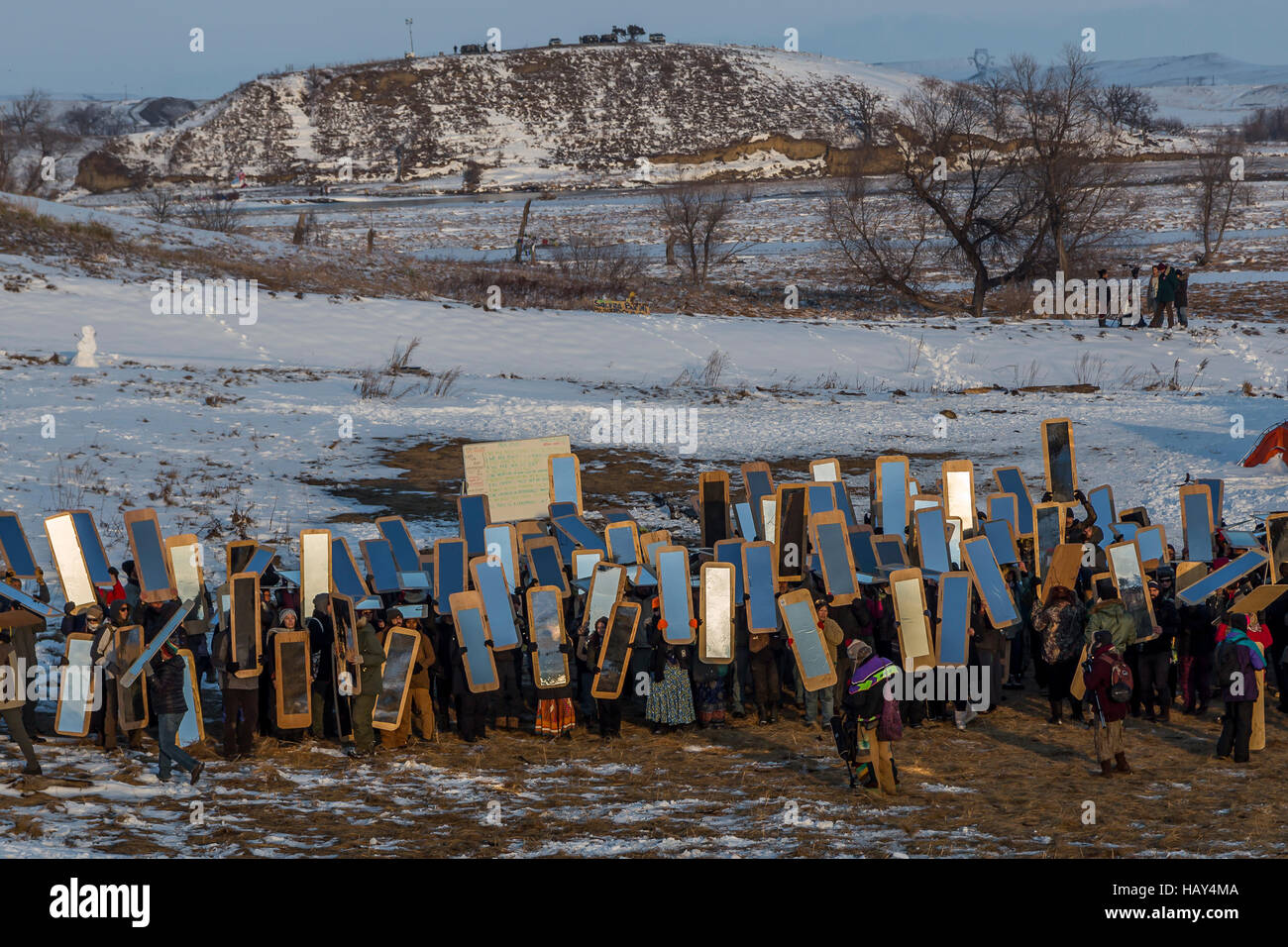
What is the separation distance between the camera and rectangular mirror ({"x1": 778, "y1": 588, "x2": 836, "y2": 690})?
12.1 metres

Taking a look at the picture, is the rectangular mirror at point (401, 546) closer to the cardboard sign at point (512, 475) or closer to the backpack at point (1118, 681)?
the cardboard sign at point (512, 475)

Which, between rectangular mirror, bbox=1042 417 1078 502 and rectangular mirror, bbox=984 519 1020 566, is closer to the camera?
rectangular mirror, bbox=984 519 1020 566

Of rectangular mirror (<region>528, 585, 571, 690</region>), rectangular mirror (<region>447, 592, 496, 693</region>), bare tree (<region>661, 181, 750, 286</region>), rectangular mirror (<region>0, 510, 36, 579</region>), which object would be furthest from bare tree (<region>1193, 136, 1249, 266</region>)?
rectangular mirror (<region>0, 510, 36, 579</region>)

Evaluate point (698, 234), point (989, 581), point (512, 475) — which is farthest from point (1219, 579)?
point (698, 234)

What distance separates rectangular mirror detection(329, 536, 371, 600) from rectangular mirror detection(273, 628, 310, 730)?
1.80m

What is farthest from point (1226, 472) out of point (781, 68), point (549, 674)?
point (781, 68)

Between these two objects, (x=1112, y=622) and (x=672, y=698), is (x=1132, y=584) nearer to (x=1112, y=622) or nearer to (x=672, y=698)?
(x=1112, y=622)

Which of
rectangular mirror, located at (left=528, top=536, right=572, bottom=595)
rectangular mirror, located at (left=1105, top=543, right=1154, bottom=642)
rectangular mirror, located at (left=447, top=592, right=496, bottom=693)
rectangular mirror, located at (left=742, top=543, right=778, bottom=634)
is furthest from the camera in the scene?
rectangular mirror, located at (left=528, top=536, right=572, bottom=595)

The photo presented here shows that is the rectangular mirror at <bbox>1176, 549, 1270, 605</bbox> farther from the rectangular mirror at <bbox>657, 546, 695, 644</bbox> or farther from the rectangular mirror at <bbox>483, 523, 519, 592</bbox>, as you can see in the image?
the rectangular mirror at <bbox>483, 523, 519, 592</bbox>

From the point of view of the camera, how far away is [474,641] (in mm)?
12055

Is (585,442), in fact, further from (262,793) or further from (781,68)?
(781,68)

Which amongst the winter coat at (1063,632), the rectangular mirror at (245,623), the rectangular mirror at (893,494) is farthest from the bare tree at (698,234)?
the rectangular mirror at (245,623)

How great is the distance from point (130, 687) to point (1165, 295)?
96.5ft

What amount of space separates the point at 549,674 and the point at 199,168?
90.2 metres
